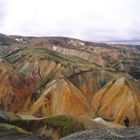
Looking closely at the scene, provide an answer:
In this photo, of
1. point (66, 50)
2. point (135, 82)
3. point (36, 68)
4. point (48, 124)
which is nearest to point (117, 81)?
point (135, 82)

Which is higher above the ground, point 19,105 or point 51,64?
point 51,64

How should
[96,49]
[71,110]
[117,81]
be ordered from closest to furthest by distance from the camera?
[71,110] < [117,81] < [96,49]

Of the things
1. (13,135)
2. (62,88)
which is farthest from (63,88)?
(13,135)

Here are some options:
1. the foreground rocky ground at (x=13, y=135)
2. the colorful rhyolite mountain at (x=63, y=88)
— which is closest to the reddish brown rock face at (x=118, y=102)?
the colorful rhyolite mountain at (x=63, y=88)

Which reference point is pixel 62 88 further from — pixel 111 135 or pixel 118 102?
pixel 111 135

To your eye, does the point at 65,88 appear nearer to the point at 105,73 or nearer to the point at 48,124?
the point at 105,73

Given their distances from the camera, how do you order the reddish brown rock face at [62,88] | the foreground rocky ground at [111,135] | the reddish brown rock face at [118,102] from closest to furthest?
1. the foreground rocky ground at [111,135]
2. the reddish brown rock face at [118,102]
3. the reddish brown rock face at [62,88]

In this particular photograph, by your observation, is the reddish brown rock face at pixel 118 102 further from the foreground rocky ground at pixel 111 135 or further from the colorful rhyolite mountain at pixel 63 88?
the foreground rocky ground at pixel 111 135

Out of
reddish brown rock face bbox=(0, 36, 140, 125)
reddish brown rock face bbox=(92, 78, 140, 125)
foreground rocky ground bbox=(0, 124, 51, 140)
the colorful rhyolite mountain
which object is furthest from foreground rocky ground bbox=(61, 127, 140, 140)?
reddish brown rock face bbox=(0, 36, 140, 125)

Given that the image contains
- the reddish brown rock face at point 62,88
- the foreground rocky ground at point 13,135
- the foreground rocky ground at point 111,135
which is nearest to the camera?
the foreground rocky ground at point 111,135
